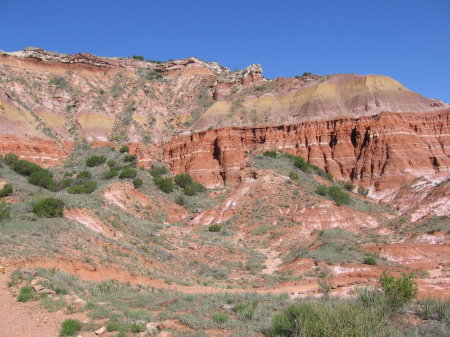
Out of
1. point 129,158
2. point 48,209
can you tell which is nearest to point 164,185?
point 129,158

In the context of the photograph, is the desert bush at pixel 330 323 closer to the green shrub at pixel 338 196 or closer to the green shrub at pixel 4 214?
the green shrub at pixel 4 214

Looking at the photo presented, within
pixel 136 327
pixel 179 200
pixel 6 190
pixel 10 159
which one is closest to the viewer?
pixel 136 327

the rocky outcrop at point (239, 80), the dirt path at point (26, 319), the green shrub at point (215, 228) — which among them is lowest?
the green shrub at point (215, 228)

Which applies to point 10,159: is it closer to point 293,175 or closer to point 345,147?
point 293,175

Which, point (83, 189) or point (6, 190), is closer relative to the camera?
point (6, 190)

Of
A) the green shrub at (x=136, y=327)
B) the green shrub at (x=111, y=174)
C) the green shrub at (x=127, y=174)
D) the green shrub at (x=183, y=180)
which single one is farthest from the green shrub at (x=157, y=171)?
the green shrub at (x=136, y=327)

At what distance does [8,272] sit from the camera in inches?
504

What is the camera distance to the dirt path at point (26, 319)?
898 cm

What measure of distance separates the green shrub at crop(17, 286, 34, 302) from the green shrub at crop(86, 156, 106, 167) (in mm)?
44705

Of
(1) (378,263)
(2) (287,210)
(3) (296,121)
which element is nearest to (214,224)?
(2) (287,210)

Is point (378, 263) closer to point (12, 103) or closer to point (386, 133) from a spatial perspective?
point (386, 133)

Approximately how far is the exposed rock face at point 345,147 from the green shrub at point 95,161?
39.2 ft

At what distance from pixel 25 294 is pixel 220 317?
5.95m

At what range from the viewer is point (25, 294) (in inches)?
436
